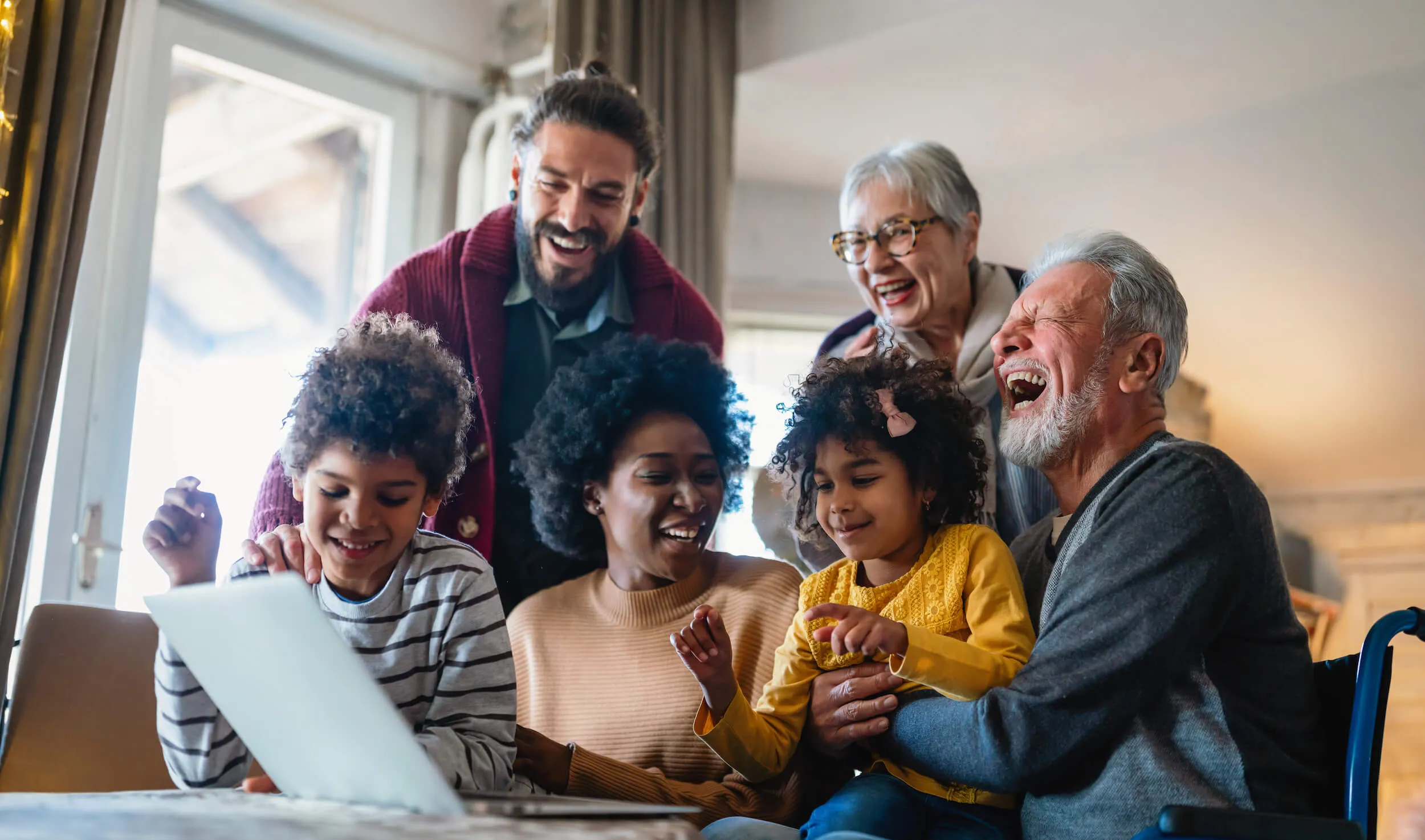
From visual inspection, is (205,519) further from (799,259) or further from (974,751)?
(799,259)

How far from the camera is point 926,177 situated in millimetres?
2322

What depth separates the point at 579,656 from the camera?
1.96 metres

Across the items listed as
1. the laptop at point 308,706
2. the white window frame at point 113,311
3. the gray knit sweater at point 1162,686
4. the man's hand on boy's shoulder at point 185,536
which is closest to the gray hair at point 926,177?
the gray knit sweater at point 1162,686

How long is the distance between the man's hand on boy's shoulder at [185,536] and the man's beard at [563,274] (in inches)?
33.3

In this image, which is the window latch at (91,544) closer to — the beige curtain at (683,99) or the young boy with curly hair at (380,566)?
the young boy with curly hair at (380,566)

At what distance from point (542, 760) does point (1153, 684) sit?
0.81 metres

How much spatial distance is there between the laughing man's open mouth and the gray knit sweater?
11.6 inches

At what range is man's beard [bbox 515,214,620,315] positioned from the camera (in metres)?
2.24

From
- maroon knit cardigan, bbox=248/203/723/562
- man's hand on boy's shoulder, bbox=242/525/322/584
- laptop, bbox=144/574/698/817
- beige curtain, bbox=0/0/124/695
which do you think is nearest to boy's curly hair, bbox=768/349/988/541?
maroon knit cardigan, bbox=248/203/723/562

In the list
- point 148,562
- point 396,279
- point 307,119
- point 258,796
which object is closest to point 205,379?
point 148,562

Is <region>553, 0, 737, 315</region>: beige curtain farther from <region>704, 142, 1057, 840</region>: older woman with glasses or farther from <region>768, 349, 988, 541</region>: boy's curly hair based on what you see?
<region>768, 349, 988, 541</region>: boy's curly hair

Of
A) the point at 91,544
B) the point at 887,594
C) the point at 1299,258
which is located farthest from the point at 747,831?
the point at 1299,258

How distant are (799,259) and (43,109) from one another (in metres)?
3.23

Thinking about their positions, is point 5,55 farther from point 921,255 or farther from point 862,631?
point 862,631
